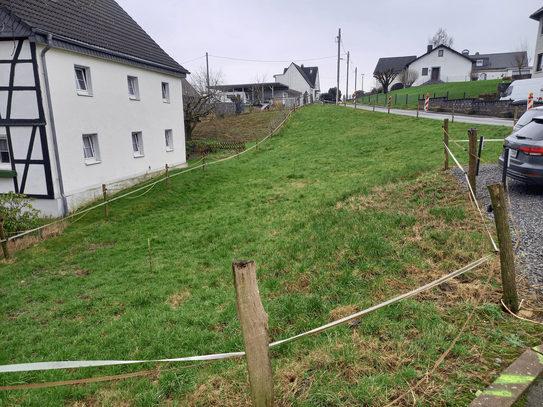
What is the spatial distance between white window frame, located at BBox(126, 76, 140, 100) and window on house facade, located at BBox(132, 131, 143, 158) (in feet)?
5.81

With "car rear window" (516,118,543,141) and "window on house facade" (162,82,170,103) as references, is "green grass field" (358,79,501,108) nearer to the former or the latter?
"window on house facade" (162,82,170,103)

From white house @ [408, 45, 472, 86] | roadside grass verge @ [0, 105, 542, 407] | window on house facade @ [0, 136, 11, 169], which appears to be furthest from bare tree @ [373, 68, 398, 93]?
window on house facade @ [0, 136, 11, 169]

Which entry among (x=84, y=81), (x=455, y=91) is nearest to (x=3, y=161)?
(x=84, y=81)

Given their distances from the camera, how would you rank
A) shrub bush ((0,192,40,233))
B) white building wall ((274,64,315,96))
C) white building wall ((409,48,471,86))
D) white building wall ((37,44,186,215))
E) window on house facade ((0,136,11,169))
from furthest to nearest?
white building wall ((274,64,315,96)) → white building wall ((409,48,471,86)) → window on house facade ((0,136,11,169)) → white building wall ((37,44,186,215)) → shrub bush ((0,192,40,233))

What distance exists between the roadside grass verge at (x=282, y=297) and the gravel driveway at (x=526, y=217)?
1.51ft

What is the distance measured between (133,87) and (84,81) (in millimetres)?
3405

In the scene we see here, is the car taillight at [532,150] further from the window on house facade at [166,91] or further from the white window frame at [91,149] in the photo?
the window on house facade at [166,91]

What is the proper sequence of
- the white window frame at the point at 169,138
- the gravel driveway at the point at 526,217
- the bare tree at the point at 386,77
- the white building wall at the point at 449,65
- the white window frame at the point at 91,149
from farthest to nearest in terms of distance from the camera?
1. the bare tree at the point at 386,77
2. the white building wall at the point at 449,65
3. the white window frame at the point at 169,138
4. the white window frame at the point at 91,149
5. the gravel driveway at the point at 526,217

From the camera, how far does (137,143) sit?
17.2 m

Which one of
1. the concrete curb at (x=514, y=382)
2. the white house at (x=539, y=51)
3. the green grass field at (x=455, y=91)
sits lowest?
the concrete curb at (x=514, y=382)

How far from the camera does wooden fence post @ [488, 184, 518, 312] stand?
141 inches

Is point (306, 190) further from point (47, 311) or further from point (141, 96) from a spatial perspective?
point (141, 96)

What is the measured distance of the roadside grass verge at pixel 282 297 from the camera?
3.23m

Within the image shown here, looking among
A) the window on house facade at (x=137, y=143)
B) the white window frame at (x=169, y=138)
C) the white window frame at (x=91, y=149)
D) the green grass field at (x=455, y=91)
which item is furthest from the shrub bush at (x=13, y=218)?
the green grass field at (x=455, y=91)
